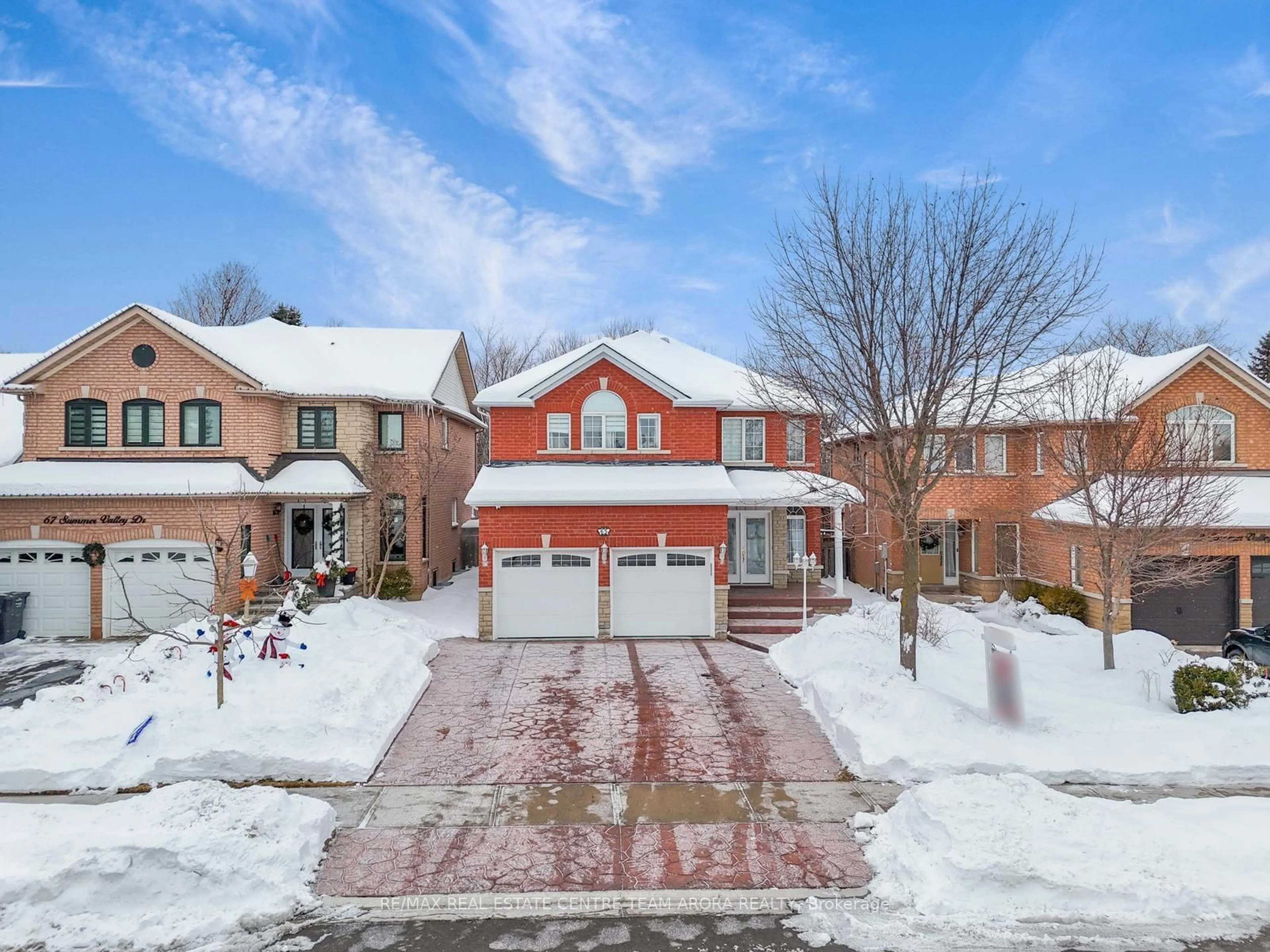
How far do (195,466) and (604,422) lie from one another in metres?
10.6

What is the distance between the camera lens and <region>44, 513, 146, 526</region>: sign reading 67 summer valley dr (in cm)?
1703

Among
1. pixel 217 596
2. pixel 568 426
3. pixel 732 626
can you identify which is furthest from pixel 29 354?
pixel 732 626

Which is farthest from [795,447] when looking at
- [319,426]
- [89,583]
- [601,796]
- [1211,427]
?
[89,583]

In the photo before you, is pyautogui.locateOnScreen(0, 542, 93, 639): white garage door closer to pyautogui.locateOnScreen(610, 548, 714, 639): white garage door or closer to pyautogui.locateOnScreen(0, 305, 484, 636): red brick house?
pyautogui.locateOnScreen(0, 305, 484, 636): red brick house

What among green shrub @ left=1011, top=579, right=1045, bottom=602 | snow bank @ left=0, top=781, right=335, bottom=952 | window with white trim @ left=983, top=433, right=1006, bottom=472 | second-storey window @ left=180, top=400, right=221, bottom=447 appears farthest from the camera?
window with white trim @ left=983, top=433, right=1006, bottom=472

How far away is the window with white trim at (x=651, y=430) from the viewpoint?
1797cm

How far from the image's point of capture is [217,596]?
16859mm

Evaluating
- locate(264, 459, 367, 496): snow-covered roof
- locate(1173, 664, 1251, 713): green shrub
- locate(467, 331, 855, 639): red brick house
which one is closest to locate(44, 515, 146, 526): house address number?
locate(264, 459, 367, 496): snow-covered roof

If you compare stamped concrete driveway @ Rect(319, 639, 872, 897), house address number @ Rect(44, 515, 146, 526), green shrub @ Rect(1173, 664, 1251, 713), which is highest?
house address number @ Rect(44, 515, 146, 526)

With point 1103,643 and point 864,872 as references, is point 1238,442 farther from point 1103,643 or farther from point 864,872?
point 864,872

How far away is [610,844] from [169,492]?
15054 mm

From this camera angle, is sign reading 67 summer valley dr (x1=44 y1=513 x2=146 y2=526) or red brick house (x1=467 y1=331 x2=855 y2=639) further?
sign reading 67 summer valley dr (x1=44 y1=513 x2=146 y2=526)

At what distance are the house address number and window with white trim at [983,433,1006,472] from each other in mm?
22893

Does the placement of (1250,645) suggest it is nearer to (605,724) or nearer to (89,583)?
(605,724)
